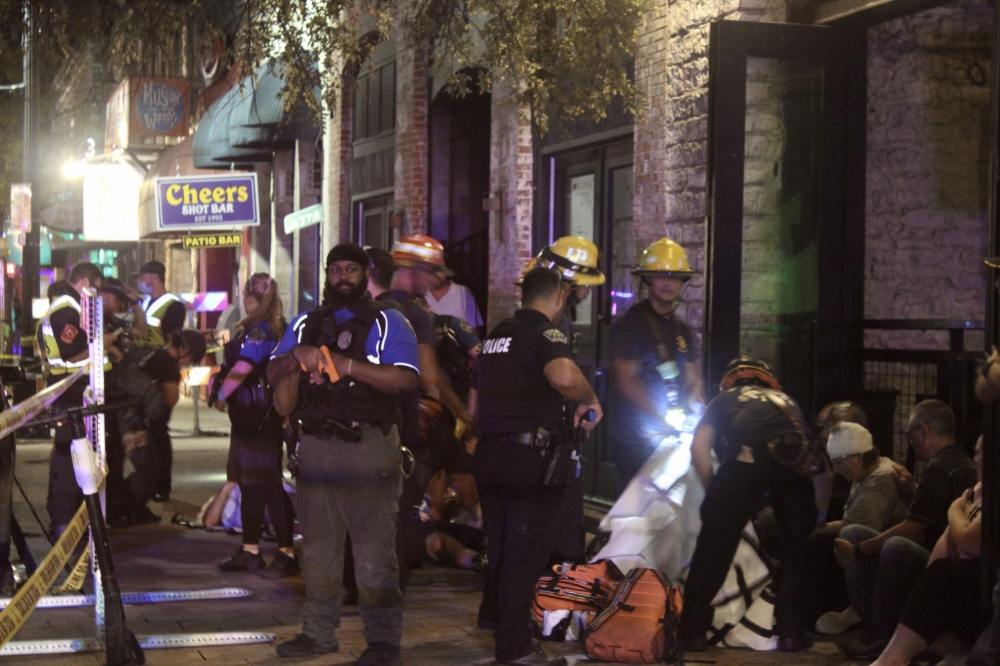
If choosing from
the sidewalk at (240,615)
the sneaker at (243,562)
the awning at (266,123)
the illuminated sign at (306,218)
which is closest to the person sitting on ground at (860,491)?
the sidewalk at (240,615)

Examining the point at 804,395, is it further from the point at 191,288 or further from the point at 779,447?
the point at 191,288

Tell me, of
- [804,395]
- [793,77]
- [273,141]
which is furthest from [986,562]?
[273,141]

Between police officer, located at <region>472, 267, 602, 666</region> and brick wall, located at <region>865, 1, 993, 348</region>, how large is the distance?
4185 mm

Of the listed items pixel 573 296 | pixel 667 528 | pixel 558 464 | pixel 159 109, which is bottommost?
pixel 667 528

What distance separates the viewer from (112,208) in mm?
31750

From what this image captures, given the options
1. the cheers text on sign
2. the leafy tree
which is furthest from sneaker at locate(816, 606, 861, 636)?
the cheers text on sign

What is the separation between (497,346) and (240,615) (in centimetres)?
234

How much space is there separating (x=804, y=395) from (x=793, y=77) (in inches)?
89.5

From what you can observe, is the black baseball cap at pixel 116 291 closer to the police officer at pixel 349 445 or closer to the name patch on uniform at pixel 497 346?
the police officer at pixel 349 445

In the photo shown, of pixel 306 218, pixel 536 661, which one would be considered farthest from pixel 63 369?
pixel 306 218

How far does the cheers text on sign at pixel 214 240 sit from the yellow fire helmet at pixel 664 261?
12852 mm

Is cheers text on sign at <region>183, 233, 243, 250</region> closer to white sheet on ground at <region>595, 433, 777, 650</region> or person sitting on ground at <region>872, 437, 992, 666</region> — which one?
white sheet on ground at <region>595, 433, 777, 650</region>

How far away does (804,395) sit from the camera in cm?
916

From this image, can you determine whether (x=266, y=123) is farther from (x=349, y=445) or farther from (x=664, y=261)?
(x=349, y=445)
